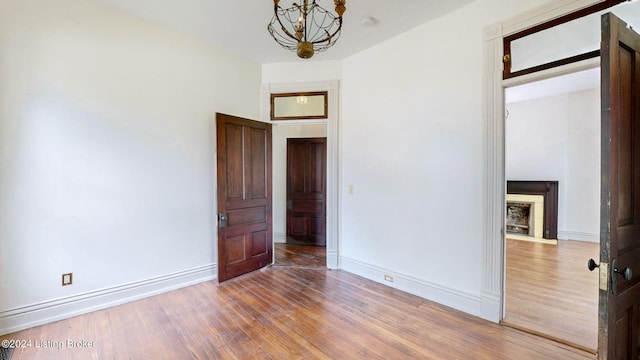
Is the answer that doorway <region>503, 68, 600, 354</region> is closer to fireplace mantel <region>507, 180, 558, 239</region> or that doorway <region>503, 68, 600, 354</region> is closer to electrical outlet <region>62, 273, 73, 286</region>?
fireplace mantel <region>507, 180, 558, 239</region>

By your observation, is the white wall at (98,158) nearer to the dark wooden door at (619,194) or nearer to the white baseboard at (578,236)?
the dark wooden door at (619,194)

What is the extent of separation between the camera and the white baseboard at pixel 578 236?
17.7ft

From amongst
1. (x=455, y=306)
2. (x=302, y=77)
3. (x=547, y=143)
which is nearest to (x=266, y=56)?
(x=302, y=77)

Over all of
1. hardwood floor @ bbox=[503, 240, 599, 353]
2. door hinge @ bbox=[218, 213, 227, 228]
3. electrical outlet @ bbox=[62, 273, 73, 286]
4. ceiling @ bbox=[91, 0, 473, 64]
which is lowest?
hardwood floor @ bbox=[503, 240, 599, 353]

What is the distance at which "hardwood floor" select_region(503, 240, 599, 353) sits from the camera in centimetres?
238

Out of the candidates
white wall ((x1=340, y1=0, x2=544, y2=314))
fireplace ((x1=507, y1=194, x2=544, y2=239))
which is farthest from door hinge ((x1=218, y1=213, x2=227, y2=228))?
fireplace ((x1=507, y1=194, x2=544, y2=239))

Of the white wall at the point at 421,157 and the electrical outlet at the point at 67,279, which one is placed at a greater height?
the white wall at the point at 421,157

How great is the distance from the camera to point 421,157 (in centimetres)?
309

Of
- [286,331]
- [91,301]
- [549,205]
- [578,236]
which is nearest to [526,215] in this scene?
[549,205]

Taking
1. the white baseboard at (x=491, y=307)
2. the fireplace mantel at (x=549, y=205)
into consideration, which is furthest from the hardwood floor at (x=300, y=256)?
the fireplace mantel at (x=549, y=205)

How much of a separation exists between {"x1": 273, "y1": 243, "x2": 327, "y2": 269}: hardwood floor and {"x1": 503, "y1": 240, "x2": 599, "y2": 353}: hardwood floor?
8.19ft

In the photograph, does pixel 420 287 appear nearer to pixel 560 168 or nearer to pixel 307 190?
pixel 307 190

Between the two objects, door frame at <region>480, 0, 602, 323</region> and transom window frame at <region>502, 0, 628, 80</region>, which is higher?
transom window frame at <region>502, 0, 628, 80</region>

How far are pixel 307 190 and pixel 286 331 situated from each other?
10.9 feet
